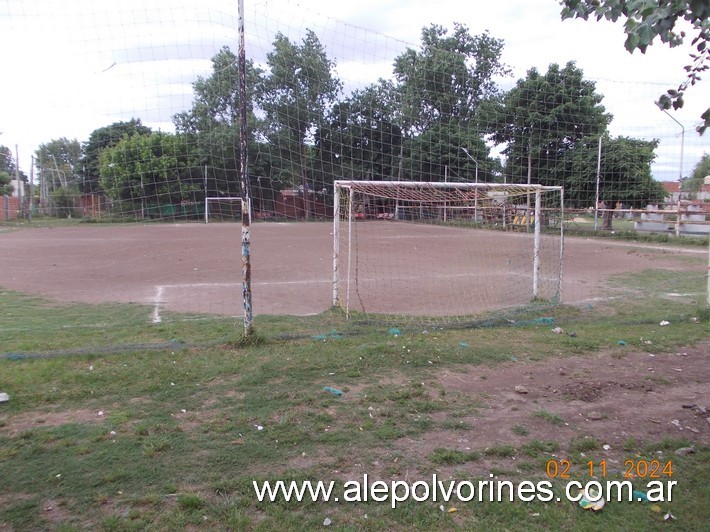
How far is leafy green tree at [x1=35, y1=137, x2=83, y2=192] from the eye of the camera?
7864 mm

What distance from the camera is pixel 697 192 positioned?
20078mm

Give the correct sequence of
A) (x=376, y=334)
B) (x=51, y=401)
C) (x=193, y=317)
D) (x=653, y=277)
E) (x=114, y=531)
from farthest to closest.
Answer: (x=653, y=277) < (x=193, y=317) < (x=376, y=334) < (x=51, y=401) < (x=114, y=531)

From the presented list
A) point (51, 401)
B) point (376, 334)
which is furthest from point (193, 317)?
point (51, 401)

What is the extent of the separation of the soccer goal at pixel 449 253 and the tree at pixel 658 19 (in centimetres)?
402

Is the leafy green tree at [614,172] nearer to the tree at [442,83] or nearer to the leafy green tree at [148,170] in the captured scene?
the tree at [442,83]

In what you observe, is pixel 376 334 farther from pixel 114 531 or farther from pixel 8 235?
pixel 8 235

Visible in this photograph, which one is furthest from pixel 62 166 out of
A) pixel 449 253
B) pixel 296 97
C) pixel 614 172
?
pixel 614 172

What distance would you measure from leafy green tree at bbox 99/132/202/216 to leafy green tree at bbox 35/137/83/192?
1.55ft

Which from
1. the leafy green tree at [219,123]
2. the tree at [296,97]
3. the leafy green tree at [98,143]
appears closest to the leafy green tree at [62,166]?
the leafy green tree at [98,143]

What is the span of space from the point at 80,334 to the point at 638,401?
21.2ft

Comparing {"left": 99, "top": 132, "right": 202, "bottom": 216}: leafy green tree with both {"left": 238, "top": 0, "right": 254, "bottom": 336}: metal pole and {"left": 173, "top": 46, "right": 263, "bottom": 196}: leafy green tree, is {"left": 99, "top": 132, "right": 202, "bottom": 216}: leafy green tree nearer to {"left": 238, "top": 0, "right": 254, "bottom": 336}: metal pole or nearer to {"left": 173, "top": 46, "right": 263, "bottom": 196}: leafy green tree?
{"left": 173, "top": 46, "right": 263, "bottom": 196}: leafy green tree

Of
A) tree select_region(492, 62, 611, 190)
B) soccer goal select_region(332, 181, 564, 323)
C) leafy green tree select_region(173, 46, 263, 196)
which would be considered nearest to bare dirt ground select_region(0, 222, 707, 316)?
soccer goal select_region(332, 181, 564, 323)

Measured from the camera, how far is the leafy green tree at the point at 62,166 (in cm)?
786

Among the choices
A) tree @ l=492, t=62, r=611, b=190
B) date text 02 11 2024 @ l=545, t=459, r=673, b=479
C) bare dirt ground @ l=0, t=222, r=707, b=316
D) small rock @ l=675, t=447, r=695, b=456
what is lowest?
date text 02 11 2024 @ l=545, t=459, r=673, b=479
